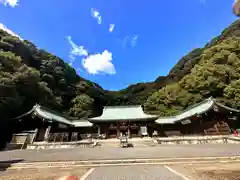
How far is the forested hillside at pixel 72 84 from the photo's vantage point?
23.2m

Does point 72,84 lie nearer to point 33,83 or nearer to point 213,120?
point 33,83

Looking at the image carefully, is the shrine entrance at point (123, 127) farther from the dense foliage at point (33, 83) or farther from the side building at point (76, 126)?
the dense foliage at point (33, 83)

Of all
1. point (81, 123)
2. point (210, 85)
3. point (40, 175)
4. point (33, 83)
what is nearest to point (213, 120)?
point (210, 85)

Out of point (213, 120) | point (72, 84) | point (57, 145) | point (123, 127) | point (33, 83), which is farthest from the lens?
point (72, 84)

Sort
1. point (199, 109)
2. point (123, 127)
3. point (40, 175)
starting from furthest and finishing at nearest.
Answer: point (123, 127)
point (199, 109)
point (40, 175)

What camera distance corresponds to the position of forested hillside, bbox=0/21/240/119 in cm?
2321

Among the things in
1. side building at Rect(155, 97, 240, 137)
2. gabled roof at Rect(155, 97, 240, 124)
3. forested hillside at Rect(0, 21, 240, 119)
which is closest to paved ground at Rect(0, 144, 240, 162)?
side building at Rect(155, 97, 240, 137)

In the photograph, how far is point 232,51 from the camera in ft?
119

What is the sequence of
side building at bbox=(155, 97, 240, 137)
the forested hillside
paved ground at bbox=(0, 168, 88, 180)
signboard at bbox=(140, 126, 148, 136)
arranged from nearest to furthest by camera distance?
paved ground at bbox=(0, 168, 88, 180), side building at bbox=(155, 97, 240, 137), signboard at bbox=(140, 126, 148, 136), the forested hillside

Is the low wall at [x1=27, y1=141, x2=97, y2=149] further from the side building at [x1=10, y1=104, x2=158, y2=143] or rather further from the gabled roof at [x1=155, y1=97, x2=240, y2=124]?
the gabled roof at [x1=155, y1=97, x2=240, y2=124]

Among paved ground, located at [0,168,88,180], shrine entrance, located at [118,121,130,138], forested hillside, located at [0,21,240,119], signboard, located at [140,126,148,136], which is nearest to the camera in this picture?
paved ground, located at [0,168,88,180]

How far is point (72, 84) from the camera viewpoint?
49188 mm

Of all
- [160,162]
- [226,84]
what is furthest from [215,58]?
[160,162]

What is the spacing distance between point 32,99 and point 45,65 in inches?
728
